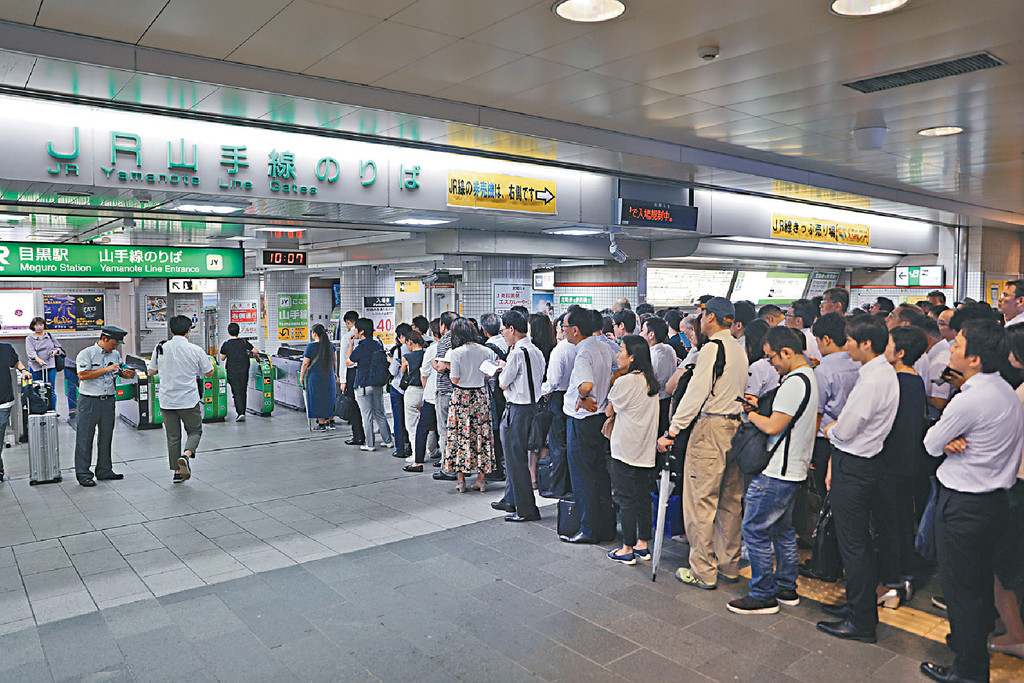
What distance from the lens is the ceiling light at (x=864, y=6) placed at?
3.79 meters

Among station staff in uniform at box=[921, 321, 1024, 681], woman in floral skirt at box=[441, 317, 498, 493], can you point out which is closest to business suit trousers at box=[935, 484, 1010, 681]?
station staff in uniform at box=[921, 321, 1024, 681]

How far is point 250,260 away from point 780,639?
16.2 meters

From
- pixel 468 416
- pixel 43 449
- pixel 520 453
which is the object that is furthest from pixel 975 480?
pixel 43 449

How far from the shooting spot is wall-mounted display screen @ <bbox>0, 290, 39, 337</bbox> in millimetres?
17297

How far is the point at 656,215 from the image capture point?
29.3ft

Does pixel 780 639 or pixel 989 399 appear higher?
pixel 989 399

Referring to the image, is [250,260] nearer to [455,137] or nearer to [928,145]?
[455,137]

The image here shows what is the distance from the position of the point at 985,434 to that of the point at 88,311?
20682mm

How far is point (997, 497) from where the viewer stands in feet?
11.2

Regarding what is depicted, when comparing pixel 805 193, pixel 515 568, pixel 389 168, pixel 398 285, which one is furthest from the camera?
pixel 398 285

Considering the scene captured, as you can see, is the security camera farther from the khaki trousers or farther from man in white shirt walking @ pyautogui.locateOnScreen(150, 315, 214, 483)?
man in white shirt walking @ pyautogui.locateOnScreen(150, 315, 214, 483)

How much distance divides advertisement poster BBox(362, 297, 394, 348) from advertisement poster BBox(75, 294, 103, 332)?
7931 mm

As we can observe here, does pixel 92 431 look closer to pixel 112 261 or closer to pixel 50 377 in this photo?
pixel 112 261

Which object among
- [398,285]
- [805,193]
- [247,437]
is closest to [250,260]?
[398,285]
